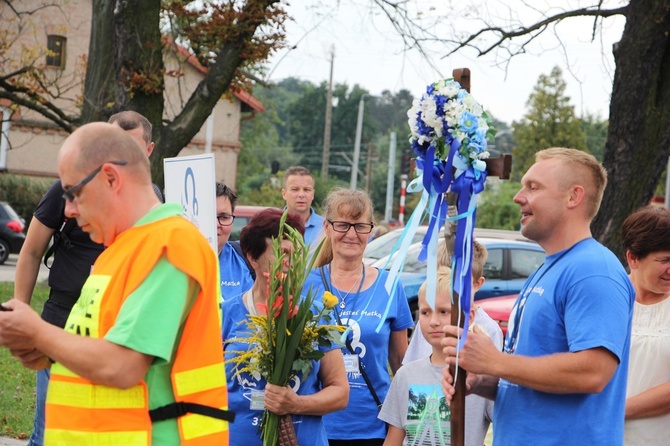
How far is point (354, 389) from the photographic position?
4.64 m

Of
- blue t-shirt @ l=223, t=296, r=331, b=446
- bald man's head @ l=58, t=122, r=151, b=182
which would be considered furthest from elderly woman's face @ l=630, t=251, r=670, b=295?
bald man's head @ l=58, t=122, r=151, b=182

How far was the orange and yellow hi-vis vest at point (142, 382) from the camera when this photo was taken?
2.53m

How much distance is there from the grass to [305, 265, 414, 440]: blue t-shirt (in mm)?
3706

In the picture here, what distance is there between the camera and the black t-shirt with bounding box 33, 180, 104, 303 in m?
4.48

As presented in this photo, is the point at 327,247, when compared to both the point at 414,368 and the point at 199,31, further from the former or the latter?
the point at 199,31

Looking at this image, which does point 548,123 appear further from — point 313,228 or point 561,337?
point 561,337

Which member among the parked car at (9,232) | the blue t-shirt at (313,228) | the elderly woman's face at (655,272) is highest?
the elderly woman's face at (655,272)

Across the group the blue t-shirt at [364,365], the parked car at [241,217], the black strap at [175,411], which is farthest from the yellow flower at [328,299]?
the parked car at [241,217]

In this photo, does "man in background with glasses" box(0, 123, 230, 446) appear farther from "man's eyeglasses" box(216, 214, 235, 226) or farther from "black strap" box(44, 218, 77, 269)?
"man's eyeglasses" box(216, 214, 235, 226)

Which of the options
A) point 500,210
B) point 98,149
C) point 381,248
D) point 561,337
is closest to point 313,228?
point 561,337

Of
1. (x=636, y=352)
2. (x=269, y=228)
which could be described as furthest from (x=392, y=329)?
(x=636, y=352)

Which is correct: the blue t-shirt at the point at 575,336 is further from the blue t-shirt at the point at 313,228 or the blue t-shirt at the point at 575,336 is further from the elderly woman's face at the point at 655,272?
the blue t-shirt at the point at 313,228

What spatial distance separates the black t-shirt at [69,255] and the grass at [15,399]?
3218 millimetres

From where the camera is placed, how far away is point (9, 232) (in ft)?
80.0
